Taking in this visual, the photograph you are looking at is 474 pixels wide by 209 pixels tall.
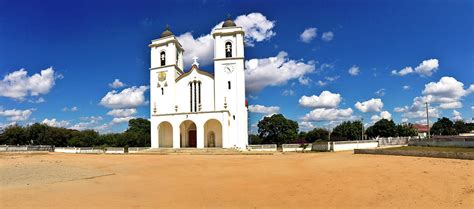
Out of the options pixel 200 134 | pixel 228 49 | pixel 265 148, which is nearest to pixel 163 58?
pixel 228 49

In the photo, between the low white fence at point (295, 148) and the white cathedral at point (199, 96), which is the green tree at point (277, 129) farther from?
the low white fence at point (295, 148)

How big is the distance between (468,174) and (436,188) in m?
3.48

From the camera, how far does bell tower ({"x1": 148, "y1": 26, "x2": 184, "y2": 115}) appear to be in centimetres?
4111

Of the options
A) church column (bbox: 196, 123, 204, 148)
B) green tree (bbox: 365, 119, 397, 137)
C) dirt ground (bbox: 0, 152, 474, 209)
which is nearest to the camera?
dirt ground (bbox: 0, 152, 474, 209)

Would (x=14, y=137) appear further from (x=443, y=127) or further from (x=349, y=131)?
(x=443, y=127)

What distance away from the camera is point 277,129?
59.1 m

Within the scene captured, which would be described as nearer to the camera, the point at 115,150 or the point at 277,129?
the point at 115,150

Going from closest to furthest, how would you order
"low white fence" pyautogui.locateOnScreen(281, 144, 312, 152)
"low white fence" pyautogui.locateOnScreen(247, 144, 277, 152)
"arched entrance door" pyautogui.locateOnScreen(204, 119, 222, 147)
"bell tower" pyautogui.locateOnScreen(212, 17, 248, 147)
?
"low white fence" pyautogui.locateOnScreen(281, 144, 312, 152) → "low white fence" pyautogui.locateOnScreen(247, 144, 277, 152) → "bell tower" pyautogui.locateOnScreen(212, 17, 248, 147) → "arched entrance door" pyautogui.locateOnScreen(204, 119, 222, 147)

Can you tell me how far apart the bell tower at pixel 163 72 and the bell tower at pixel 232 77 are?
18.3ft

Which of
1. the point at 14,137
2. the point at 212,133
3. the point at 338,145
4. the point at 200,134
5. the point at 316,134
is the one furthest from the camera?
the point at 316,134

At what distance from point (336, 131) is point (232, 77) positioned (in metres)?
41.8

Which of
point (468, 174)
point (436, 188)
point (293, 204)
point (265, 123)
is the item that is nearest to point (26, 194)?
point (293, 204)

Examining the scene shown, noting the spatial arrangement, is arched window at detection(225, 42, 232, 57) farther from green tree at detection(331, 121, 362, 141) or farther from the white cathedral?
green tree at detection(331, 121, 362, 141)

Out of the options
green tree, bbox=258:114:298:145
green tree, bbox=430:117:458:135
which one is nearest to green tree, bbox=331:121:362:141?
green tree, bbox=258:114:298:145
